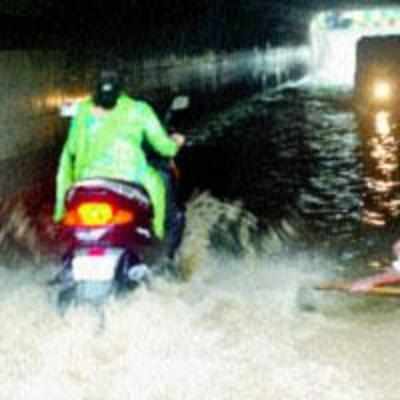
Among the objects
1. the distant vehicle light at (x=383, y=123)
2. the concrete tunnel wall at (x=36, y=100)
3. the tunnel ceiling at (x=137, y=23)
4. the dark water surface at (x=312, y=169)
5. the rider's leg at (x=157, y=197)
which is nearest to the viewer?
the rider's leg at (x=157, y=197)

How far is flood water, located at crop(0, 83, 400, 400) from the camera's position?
16.6ft

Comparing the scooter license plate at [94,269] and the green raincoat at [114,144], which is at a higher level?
the green raincoat at [114,144]

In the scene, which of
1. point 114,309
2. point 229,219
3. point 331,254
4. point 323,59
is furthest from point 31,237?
point 323,59

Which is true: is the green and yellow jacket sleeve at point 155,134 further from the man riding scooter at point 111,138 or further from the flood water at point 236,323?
the flood water at point 236,323

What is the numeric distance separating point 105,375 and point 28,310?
4.99 feet

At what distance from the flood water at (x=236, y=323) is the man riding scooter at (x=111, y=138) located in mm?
860

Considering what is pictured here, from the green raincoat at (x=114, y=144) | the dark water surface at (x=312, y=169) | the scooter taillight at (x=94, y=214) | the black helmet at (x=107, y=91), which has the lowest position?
the dark water surface at (x=312, y=169)

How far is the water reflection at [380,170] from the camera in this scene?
1077 centimetres

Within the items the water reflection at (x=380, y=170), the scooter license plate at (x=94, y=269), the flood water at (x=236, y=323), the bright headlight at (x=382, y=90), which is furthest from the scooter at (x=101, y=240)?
the bright headlight at (x=382, y=90)

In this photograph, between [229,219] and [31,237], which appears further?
[229,219]

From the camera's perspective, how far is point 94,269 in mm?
5457

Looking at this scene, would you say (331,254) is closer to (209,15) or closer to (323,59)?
(209,15)

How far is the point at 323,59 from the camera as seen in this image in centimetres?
6606

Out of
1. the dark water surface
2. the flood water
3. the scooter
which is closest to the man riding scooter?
the scooter
